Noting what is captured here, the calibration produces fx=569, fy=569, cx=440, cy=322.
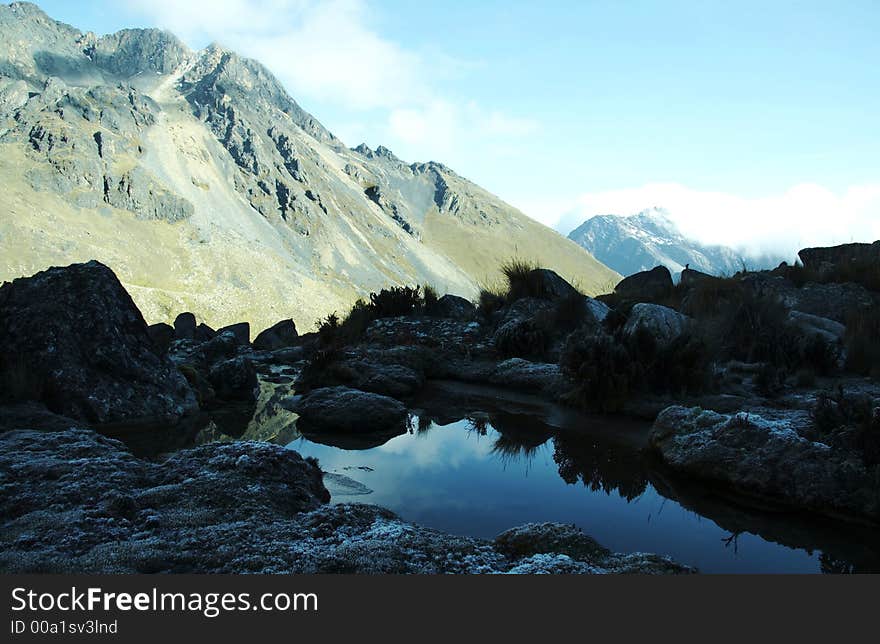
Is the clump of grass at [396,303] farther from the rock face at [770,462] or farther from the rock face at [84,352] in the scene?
the rock face at [770,462]

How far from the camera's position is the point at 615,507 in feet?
13.7

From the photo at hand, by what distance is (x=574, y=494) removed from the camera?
14.6 ft

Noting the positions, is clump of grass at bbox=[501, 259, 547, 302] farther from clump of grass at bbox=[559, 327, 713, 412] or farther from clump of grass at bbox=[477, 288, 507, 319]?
clump of grass at bbox=[559, 327, 713, 412]

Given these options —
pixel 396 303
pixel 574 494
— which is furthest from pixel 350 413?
pixel 396 303

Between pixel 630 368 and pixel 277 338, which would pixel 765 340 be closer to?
pixel 630 368

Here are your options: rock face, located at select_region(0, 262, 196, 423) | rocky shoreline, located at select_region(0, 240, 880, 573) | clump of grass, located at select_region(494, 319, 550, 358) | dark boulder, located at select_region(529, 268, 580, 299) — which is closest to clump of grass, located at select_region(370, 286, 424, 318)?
rocky shoreline, located at select_region(0, 240, 880, 573)

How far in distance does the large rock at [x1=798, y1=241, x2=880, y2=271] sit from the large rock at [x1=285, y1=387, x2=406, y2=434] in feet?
44.0

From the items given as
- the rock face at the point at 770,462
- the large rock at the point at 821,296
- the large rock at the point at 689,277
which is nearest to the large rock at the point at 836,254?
the large rock at the point at 821,296

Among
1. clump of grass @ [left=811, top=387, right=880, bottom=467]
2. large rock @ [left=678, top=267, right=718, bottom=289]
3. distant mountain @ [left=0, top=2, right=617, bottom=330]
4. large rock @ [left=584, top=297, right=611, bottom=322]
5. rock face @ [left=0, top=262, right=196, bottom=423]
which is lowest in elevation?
clump of grass @ [left=811, top=387, right=880, bottom=467]

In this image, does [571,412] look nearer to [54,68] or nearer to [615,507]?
[615,507]

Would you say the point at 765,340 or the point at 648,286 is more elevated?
the point at 648,286

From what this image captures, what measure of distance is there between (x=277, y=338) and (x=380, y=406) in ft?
45.6

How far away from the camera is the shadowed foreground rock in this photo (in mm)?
2641

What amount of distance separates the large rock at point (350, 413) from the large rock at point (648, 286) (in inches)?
371
